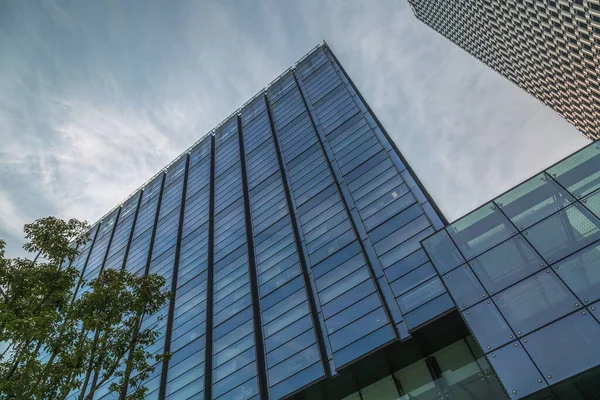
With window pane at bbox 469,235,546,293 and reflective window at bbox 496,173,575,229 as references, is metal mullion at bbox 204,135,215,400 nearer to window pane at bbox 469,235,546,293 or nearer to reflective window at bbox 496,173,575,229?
window pane at bbox 469,235,546,293

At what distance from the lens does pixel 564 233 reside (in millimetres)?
14086

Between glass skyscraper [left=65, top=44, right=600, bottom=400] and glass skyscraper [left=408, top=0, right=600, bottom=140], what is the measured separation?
44478 millimetres

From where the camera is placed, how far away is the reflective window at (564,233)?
1359 cm

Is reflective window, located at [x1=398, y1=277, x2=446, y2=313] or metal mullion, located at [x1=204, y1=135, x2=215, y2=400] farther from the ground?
metal mullion, located at [x1=204, y1=135, x2=215, y2=400]

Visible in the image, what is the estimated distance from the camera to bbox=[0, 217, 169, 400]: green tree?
12154 mm

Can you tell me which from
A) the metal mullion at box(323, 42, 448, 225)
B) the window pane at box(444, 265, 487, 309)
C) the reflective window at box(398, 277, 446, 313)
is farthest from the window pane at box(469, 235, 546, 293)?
the metal mullion at box(323, 42, 448, 225)

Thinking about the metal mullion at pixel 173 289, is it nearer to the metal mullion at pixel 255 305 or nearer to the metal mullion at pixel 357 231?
the metal mullion at pixel 255 305

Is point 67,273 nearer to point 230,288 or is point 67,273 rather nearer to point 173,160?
point 230,288

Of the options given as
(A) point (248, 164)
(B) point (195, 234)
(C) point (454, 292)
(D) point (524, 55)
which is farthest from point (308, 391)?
(D) point (524, 55)

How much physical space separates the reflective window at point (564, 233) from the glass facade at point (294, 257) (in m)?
6.16

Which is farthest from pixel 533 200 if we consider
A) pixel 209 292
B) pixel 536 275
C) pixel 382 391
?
pixel 209 292

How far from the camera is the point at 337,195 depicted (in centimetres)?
3130

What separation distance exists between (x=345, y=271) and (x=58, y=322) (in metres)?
15.7

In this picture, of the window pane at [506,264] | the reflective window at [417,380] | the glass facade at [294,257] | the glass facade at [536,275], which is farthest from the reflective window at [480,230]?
the reflective window at [417,380]
